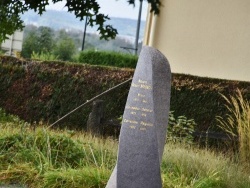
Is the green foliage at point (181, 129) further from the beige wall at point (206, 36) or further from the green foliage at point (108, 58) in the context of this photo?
the green foliage at point (108, 58)

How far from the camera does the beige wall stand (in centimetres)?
1612

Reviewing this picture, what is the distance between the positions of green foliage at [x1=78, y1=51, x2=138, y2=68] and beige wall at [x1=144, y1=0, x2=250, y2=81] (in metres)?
3.97

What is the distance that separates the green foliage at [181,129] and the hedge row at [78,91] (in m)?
0.66

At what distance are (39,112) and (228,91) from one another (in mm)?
4846

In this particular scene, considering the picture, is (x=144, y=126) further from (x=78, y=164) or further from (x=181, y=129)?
(x=181, y=129)

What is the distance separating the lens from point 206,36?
1664 centimetres

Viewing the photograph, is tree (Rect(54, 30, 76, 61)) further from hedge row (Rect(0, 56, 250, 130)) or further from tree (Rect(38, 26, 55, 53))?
hedge row (Rect(0, 56, 250, 130))

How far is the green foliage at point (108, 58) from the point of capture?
70.9ft

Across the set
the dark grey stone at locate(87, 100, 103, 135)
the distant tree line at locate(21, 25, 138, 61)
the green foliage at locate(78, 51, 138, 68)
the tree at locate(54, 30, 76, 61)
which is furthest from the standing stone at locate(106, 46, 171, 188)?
the tree at locate(54, 30, 76, 61)

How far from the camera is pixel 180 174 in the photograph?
9.72 meters

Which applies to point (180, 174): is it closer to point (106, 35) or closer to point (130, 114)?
point (130, 114)

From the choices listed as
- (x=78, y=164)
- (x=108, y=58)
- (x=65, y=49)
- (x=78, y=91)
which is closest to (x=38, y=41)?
(x=65, y=49)

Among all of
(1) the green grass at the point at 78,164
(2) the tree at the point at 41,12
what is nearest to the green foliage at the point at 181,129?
(1) the green grass at the point at 78,164

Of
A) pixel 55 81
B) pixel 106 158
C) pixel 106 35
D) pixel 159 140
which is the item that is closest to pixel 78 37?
pixel 55 81
